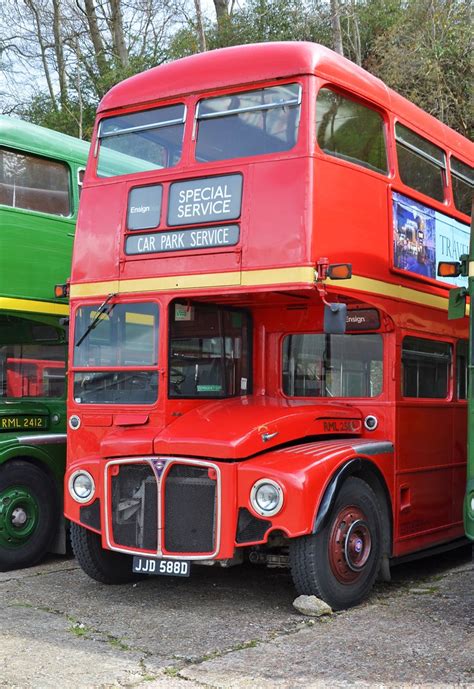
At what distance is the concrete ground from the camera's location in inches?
206

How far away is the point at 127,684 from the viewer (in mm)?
5145

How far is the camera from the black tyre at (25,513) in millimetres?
8641

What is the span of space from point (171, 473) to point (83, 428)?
1.26 metres

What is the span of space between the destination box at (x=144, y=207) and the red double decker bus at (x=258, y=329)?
2 centimetres

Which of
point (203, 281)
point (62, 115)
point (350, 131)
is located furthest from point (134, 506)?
point (62, 115)

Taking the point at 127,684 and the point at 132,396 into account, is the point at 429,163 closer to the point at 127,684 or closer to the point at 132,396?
the point at 132,396

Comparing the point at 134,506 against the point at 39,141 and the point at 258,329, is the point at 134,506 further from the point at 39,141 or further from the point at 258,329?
the point at 39,141

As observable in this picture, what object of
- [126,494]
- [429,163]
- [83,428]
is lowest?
[126,494]

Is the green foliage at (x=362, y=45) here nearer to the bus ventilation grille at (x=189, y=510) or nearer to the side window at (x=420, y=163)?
the side window at (x=420, y=163)

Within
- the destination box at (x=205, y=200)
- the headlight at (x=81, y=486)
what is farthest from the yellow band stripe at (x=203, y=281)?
the headlight at (x=81, y=486)

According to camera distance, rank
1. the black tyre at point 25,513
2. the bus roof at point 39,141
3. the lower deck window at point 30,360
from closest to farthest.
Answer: the black tyre at point 25,513, the bus roof at point 39,141, the lower deck window at point 30,360

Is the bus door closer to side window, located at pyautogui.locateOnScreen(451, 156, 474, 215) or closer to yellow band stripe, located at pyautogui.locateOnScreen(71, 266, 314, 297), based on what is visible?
side window, located at pyautogui.locateOnScreen(451, 156, 474, 215)

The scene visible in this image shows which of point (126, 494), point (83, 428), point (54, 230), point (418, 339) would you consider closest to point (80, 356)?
point (83, 428)

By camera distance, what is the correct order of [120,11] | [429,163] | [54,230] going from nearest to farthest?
[429,163], [54,230], [120,11]
